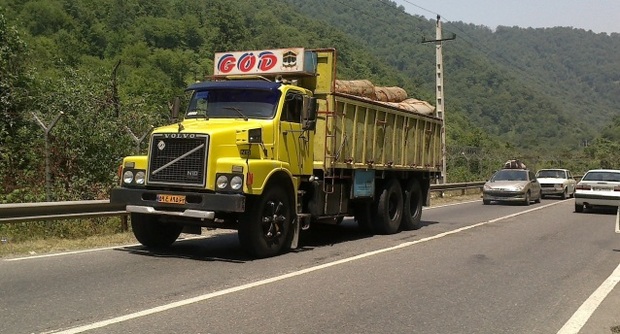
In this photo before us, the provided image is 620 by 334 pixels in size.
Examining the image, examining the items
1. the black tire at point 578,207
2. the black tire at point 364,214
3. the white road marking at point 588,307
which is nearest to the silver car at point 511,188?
the black tire at point 578,207

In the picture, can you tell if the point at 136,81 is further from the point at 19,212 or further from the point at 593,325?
the point at 593,325

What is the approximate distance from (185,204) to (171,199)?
0.25 m

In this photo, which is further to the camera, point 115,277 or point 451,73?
point 451,73

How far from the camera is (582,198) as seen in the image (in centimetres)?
2091

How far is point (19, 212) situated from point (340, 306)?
6.30 meters

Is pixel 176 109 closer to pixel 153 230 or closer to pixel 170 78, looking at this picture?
pixel 153 230

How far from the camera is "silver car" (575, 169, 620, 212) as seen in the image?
803 inches

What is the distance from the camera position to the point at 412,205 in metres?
15.0

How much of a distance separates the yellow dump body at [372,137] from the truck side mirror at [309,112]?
818 millimetres

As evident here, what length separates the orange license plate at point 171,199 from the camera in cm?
897

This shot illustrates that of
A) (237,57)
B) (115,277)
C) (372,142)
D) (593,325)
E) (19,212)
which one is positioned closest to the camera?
(593,325)

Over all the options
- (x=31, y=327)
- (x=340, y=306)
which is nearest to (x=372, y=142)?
(x=340, y=306)

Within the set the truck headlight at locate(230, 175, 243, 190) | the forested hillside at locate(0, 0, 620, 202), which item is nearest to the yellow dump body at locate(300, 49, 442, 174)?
the truck headlight at locate(230, 175, 243, 190)

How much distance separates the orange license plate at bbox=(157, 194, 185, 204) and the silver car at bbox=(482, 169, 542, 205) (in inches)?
722
